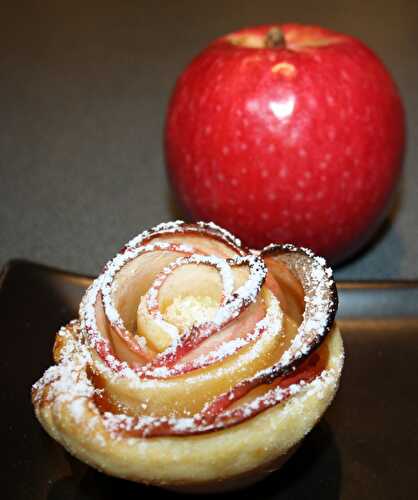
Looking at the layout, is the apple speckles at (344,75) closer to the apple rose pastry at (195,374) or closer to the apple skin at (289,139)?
the apple skin at (289,139)

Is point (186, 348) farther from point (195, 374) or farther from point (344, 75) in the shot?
point (344, 75)

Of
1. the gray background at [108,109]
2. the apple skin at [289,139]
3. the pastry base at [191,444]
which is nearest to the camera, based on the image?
the pastry base at [191,444]

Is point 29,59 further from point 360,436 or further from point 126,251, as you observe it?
point 360,436

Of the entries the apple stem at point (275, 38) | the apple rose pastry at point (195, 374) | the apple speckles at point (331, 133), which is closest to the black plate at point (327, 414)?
the apple rose pastry at point (195, 374)

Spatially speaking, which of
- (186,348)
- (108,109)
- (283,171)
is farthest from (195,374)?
(108,109)

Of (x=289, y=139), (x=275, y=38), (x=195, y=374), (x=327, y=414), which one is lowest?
(x=327, y=414)

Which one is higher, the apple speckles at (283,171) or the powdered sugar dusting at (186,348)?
the apple speckles at (283,171)

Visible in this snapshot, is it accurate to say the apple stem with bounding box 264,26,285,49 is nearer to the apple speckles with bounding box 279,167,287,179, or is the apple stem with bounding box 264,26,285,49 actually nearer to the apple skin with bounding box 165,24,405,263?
the apple skin with bounding box 165,24,405,263
